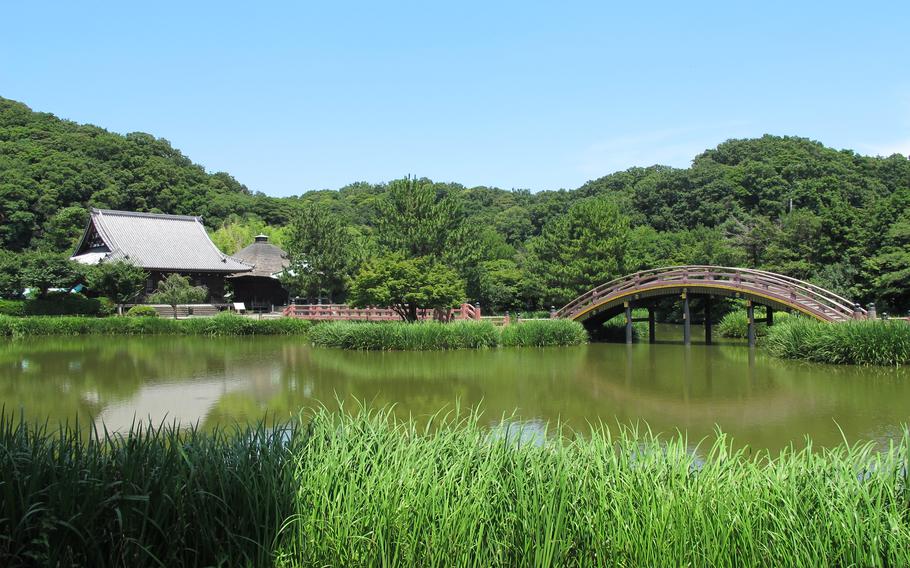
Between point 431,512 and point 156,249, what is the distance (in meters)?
32.6

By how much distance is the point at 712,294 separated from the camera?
19672mm

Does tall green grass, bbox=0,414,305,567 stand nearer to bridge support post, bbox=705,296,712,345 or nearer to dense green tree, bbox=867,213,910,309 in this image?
bridge support post, bbox=705,296,712,345

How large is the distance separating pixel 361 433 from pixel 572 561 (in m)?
1.79

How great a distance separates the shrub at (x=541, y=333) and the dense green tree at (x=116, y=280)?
55.4 feet

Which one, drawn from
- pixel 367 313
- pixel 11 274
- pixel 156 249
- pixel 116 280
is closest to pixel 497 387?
pixel 367 313

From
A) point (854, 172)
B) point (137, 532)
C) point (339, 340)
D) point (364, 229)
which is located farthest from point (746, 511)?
point (854, 172)

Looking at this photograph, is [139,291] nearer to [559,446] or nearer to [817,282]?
[817,282]

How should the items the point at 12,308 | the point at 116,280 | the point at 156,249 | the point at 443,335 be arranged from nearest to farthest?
the point at 443,335, the point at 12,308, the point at 116,280, the point at 156,249

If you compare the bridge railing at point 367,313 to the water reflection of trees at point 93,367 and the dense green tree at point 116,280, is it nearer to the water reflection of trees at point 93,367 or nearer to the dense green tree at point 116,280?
the water reflection of trees at point 93,367

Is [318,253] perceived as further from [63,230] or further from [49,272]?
[63,230]

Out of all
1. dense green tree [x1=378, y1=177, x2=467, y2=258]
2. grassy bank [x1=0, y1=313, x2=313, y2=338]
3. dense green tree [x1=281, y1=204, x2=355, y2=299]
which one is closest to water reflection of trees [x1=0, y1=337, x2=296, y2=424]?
grassy bank [x1=0, y1=313, x2=313, y2=338]

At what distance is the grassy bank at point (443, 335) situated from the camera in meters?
18.4

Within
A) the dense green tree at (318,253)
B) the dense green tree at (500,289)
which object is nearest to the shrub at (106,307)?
the dense green tree at (318,253)

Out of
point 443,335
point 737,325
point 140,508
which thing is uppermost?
point 140,508
